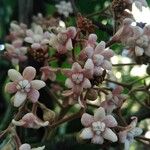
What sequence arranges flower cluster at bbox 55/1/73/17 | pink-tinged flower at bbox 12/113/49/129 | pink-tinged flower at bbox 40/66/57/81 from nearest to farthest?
pink-tinged flower at bbox 12/113/49/129, pink-tinged flower at bbox 40/66/57/81, flower cluster at bbox 55/1/73/17

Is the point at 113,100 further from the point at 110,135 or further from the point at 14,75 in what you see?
the point at 14,75

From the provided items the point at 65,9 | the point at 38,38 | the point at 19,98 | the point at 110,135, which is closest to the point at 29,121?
the point at 19,98

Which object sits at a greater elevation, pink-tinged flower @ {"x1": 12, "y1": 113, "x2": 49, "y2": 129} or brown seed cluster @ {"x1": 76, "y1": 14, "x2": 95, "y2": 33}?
brown seed cluster @ {"x1": 76, "y1": 14, "x2": 95, "y2": 33}

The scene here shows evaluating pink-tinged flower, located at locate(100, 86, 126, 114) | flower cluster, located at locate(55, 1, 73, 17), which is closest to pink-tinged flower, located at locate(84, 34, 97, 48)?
pink-tinged flower, located at locate(100, 86, 126, 114)

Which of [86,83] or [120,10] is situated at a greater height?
[120,10]

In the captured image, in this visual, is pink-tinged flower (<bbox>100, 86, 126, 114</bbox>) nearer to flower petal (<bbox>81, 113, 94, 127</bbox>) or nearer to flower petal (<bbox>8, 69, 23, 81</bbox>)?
flower petal (<bbox>81, 113, 94, 127</bbox>)

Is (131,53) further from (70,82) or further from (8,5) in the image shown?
(8,5)
